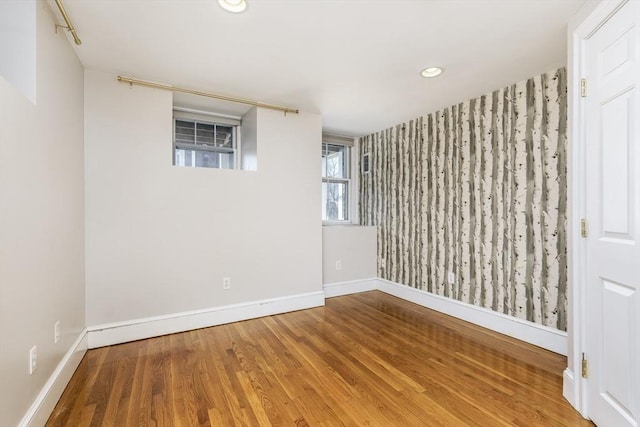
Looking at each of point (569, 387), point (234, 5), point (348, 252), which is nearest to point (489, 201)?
point (569, 387)

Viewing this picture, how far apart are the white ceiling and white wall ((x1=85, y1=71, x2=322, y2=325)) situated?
17.6 inches

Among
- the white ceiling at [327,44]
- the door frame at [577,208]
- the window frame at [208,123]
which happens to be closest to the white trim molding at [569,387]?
the door frame at [577,208]

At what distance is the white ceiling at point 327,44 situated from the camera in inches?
66.7

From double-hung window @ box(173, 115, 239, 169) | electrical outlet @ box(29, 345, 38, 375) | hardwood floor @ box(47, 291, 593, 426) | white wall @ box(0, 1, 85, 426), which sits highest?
double-hung window @ box(173, 115, 239, 169)

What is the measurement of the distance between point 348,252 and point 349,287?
501 mm

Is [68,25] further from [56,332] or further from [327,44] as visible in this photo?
[56,332]

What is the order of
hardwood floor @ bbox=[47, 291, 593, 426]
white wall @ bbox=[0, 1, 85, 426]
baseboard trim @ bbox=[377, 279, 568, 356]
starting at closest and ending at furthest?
white wall @ bbox=[0, 1, 85, 426] < hardwood floor @ bbox=[47, 291, 593, 426] < baseboard trim @ bbox=[377, 279, 568, 356]

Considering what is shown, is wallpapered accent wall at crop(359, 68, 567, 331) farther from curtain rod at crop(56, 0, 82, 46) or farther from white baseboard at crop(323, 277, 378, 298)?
curtain rod at crop(56, 0, 82, 46)

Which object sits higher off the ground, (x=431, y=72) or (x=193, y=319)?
(x=431, y=72)

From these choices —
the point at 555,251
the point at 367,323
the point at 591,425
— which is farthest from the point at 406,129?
the point at 591,425

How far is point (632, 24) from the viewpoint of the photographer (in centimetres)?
132

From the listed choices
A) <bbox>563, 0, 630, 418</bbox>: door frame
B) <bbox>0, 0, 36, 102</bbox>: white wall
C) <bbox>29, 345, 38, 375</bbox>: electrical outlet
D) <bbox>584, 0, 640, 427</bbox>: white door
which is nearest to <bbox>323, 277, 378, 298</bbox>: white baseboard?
<bbox>563, 0, 630, 418</bbox>: door frame

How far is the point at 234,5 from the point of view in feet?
5.44

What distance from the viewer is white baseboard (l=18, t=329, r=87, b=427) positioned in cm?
144
